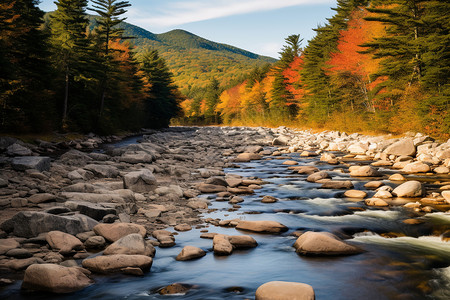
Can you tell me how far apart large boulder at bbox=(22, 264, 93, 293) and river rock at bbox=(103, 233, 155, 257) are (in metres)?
0.82

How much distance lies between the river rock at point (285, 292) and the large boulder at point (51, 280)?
236 centimetres

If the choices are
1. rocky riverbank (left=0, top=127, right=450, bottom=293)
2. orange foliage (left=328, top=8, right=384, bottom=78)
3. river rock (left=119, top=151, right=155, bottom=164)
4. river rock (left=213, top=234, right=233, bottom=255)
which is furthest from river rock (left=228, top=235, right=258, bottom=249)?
orange foliage (left=328, top=8, right=384, bottom=78)

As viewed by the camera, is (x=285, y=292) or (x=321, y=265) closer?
(x=285, y=292)

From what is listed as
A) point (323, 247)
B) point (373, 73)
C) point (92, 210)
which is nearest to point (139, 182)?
point (92, 210)

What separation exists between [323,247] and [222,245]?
1.71 metres

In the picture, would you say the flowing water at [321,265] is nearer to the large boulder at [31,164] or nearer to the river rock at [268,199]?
the river rock at [268,199]

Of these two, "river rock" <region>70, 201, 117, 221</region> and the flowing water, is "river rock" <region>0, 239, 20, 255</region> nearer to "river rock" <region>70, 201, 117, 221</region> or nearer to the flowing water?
the flowing water

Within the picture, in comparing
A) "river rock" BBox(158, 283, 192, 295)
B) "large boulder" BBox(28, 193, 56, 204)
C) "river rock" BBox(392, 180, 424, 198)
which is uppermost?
"river rock" BBox(392, 180, 424, 198)

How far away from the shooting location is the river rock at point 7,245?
4.95m

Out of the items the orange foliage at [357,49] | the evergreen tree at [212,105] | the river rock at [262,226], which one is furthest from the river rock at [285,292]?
the evergreen tree at [212,105]

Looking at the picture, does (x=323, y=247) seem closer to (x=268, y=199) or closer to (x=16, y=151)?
(x=268, y=199)

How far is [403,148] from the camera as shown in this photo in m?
16.1

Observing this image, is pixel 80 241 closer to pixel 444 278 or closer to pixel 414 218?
pixel 444 278

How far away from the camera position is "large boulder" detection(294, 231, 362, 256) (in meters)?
5.55
